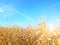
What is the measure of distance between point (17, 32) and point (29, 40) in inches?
15.8

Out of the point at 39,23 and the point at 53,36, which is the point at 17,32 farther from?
the point at 53,36

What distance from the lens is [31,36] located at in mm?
4637

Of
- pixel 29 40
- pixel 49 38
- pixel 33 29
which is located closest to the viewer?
pixel 49 38

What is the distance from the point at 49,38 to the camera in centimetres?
423

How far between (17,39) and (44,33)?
0.69 m

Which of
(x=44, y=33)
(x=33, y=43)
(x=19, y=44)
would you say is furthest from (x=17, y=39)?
(x=44, y=33)

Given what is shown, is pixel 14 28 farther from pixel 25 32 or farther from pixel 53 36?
pixel 53 36

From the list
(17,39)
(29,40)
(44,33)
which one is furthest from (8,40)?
(44,33)

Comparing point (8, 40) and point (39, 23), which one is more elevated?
point (39, 23)

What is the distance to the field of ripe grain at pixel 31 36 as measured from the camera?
4.23 metres

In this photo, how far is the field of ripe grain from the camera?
13.9 ft

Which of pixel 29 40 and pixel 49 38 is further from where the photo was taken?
pixel 29 40

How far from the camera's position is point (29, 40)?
4.53 meters

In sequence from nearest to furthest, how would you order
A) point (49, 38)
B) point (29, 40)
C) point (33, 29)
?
point (49, 38), point (29, 40), point (33, 29)
